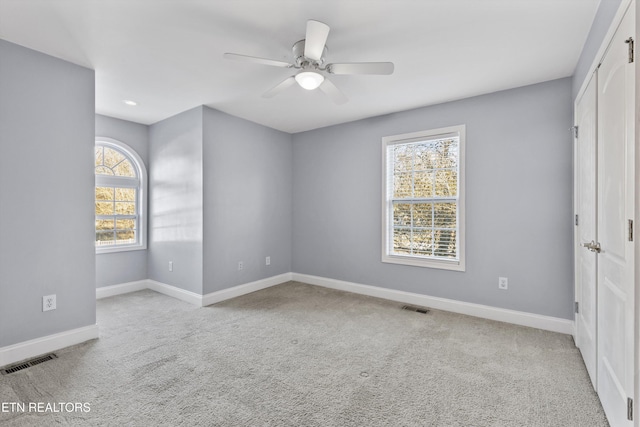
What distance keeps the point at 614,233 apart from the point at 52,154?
4029mm

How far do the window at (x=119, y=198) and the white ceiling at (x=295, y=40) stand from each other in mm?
1187

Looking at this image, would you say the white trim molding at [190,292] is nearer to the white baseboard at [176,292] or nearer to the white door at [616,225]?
the white baseboard at [176,292]

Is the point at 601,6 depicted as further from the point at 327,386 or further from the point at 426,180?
the point at 327,386

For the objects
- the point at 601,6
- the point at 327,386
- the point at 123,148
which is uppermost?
the point at 601,6

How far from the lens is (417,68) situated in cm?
274

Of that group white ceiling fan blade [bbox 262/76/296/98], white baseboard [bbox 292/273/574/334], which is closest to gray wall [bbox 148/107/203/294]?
white ceiling fan blade [bbox 262/76/296/98]

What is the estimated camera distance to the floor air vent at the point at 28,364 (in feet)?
7.29

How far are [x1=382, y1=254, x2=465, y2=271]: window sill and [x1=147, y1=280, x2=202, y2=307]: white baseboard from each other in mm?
2498

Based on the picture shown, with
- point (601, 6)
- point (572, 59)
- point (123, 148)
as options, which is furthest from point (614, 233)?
point (123, 148)

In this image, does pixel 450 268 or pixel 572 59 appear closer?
pixel 572 59

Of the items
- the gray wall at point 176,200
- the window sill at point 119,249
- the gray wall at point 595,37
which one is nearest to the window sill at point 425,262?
the gray wall at point 595,37

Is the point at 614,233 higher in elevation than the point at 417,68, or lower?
lower

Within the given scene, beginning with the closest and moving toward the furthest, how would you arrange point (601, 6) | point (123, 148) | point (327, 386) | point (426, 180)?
point (601, 6) → point (327, 386) → point (426, 180) → point (123, 148)

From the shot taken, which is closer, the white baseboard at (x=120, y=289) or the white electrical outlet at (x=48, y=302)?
the white electrical outlet at (x=48, y=302)
